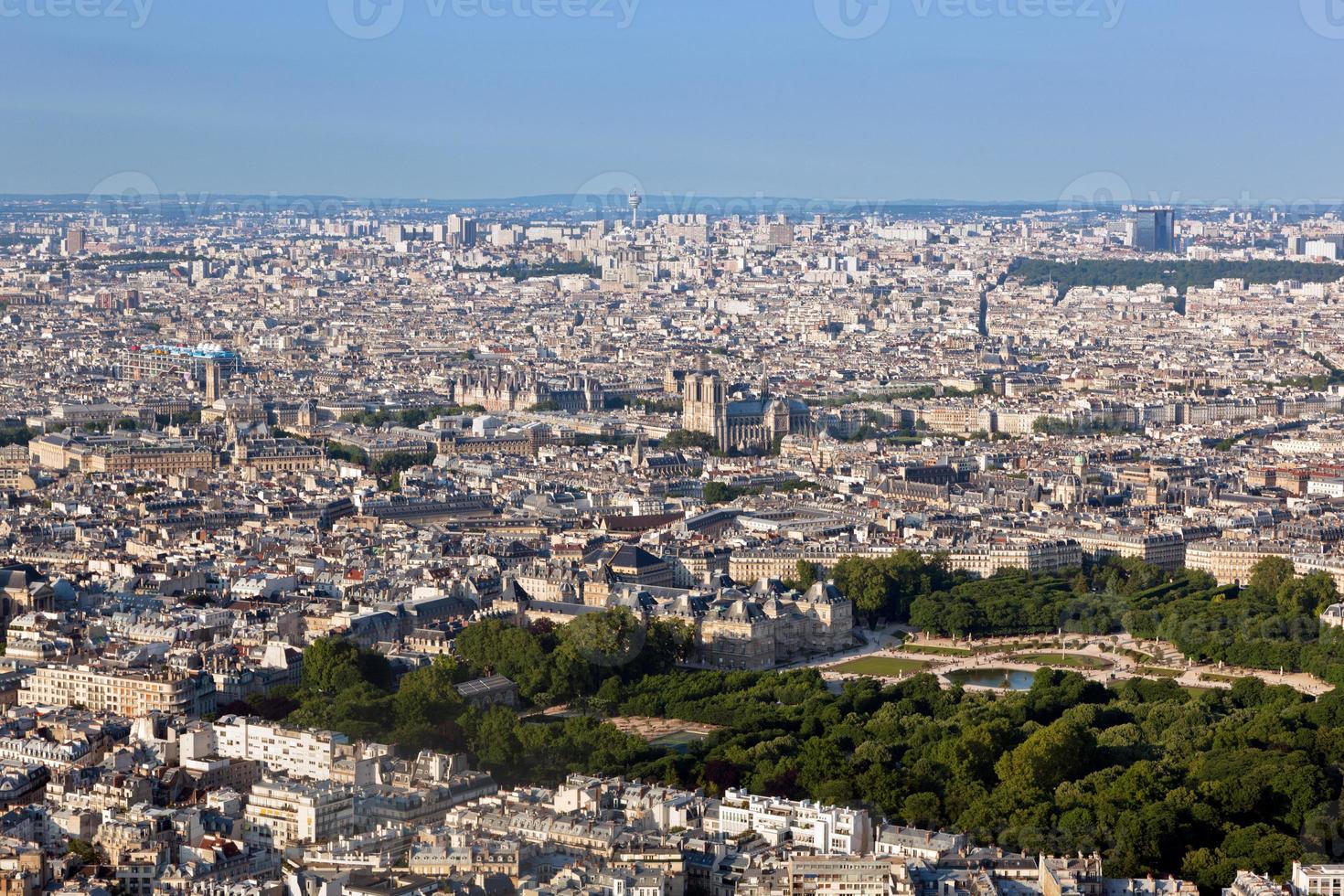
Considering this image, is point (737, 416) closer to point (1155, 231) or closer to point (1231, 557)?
point (1231, 557)

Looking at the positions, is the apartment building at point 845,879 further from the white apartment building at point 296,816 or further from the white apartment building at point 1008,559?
the white apartment building at point 1008,559

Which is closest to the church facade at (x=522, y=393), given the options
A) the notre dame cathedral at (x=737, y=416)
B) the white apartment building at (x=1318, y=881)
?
the notre dame cathedral at (x=737, y=416)

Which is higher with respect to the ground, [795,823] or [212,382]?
[795,823]

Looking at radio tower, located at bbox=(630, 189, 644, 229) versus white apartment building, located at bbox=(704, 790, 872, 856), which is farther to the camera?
A: radio tower, located at bbox=(630, 189, 644, 229)

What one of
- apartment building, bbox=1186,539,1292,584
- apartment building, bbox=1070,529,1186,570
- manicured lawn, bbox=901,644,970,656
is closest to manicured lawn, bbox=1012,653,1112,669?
manicured lawn, bbox=901,644,970,656

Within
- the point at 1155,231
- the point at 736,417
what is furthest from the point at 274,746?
the point at 1155,231

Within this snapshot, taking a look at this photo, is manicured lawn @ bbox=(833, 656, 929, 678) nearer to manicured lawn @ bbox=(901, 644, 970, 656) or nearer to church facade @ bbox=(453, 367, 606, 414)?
manicured lawn @ bbox=(901, 644, 970, 656)
